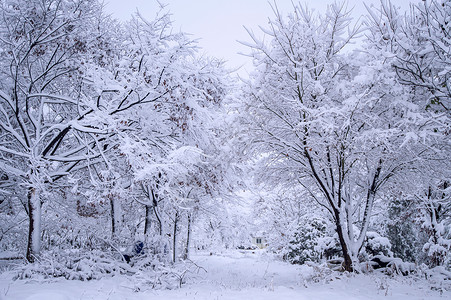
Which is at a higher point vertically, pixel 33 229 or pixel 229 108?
pixel 229 108

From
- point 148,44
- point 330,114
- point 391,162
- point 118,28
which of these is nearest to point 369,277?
point 391,162

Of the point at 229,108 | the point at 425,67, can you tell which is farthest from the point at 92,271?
the point at 425,67

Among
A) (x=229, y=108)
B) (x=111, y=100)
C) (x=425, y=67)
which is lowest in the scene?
(x=111, y=100)

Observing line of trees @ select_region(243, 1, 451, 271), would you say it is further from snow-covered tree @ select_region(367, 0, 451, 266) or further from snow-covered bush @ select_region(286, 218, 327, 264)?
snow-covered bush @ select_region(286, 218, 327, 264)

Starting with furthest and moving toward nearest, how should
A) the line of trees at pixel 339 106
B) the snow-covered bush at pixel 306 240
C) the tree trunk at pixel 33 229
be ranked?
the snow-covered bush at pixel 306 240 < the tree trunk at pixel 33 229 < the line of trees at pixel 339 106

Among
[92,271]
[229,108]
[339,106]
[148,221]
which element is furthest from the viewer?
[148,221]

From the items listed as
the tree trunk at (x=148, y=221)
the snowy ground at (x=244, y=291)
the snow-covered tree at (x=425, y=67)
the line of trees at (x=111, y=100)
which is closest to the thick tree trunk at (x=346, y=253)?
the snowy ground at (x=244, y=291)

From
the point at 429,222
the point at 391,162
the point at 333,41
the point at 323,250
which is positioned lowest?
the point at 323,250

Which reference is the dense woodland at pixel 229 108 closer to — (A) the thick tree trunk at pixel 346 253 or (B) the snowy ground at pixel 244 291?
(A) the thick tree trunk at pixel 346 253

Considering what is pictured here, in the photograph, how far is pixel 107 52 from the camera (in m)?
8.05

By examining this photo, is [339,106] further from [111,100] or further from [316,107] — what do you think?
[111,100]

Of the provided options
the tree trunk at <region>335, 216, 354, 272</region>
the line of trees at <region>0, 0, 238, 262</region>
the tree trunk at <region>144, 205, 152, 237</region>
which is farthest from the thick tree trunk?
the tree trunk at <region>144, 205, 152, 237</region>

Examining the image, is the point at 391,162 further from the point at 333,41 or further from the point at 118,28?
the point at 118,28

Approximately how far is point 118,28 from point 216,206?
1047cm
